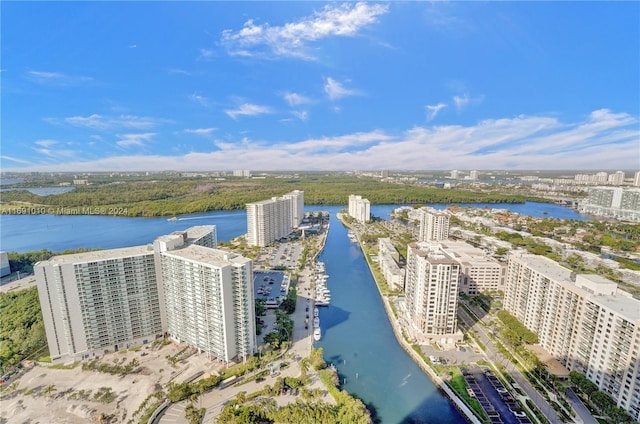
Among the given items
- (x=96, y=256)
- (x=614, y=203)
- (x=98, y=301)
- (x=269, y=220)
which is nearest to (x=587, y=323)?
(x=98, y=301)

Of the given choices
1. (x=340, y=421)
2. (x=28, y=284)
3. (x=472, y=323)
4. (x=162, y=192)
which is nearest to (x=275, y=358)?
(x=340, y=421)

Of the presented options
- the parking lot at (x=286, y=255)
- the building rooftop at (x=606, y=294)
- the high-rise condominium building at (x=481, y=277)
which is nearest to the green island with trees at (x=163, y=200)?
the parking lot at (x=286, y=255)

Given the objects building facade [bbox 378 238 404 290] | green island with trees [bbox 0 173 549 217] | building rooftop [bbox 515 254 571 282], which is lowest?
building facade [bbox 378 238 404 290]

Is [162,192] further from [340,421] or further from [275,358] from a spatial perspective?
[340,421]

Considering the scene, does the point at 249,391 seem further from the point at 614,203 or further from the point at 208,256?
the point at 614,203

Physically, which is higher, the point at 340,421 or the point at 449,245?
the point at 449,245

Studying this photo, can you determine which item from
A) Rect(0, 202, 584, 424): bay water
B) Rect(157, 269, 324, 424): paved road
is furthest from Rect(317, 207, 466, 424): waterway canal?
Rect(157, 269, 324, 424): paved road

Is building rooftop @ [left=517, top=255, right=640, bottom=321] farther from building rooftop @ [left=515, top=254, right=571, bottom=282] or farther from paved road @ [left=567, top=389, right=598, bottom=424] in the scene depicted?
paved road @ [left=567, top=389, right=598, bottom=424]
